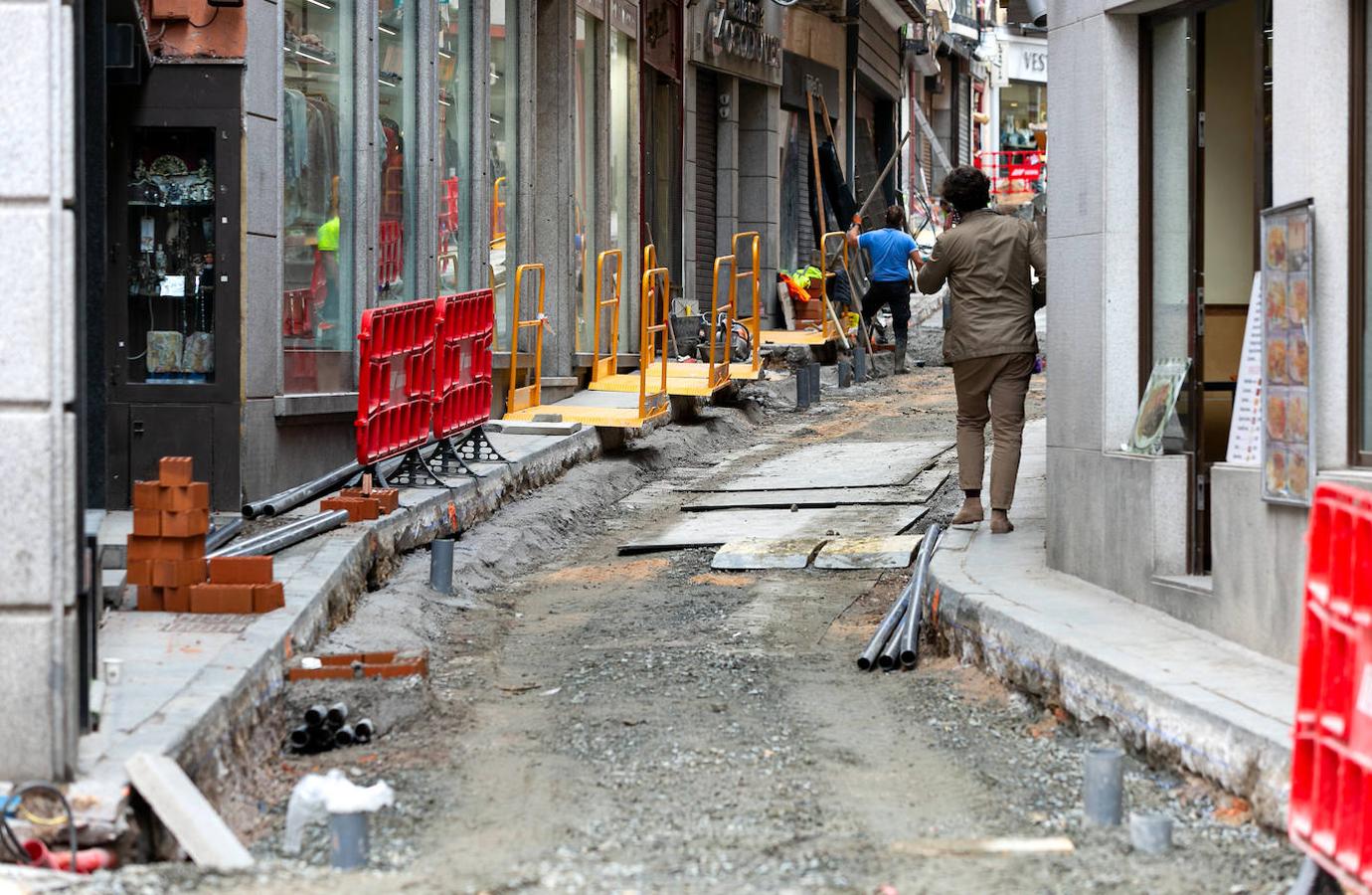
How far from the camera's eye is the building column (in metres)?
5.32

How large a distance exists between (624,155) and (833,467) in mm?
7317

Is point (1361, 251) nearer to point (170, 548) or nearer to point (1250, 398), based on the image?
point (1250, 398)

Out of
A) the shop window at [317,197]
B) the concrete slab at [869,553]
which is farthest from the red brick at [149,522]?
the concrete slab at [869,553]

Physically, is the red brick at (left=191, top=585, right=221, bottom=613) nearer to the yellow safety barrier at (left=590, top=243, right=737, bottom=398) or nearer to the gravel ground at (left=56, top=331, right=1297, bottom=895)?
the gravel ground at (left=56, top=331, right=1297, bottom=895)

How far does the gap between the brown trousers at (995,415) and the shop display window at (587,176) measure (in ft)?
27.8

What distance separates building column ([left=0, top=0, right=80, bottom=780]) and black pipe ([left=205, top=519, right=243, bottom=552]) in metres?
3.96

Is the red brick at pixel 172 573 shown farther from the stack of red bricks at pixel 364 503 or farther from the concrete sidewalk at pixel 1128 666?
the concrete sidewalk at pixel 1128 666

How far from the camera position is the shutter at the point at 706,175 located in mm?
25578

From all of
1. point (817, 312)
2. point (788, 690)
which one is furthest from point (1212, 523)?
point (817, 312)

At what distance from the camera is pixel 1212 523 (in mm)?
7582

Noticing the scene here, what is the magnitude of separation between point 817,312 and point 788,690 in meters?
18.7

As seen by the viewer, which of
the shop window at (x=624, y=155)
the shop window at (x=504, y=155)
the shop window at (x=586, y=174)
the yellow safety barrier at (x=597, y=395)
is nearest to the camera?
the yellow safety barrier at (x=597, y=395)

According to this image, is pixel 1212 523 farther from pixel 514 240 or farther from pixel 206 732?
pixel 514 240

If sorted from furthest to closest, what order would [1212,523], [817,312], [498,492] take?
[817,312], [498,492], [1212,523]
